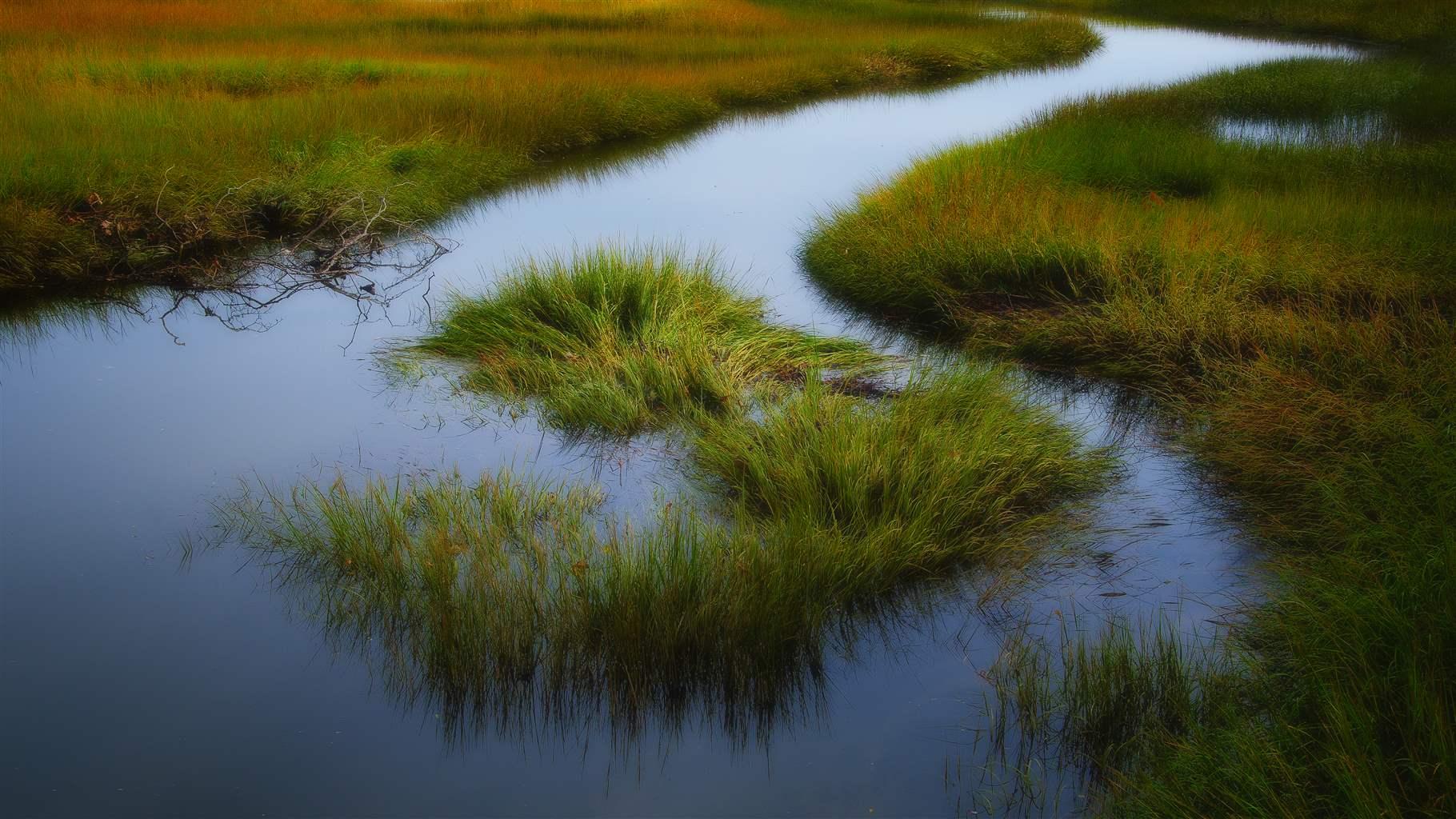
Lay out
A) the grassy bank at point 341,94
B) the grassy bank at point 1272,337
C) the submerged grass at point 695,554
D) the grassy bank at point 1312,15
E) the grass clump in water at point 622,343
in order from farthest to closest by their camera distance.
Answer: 1. the grassy bank at point 1312,15
2. the grassy bank at point 341,94
3. the grass clump in water at point 622,343
4. the submerged grass at point 695,554
5. the grassy bank at point 1272,337

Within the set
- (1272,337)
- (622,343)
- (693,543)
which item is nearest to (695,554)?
(693,543)

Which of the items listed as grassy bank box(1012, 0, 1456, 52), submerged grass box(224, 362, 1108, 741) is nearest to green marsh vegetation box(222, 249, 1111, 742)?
submerged grass box(224, 362, 1108, 741)

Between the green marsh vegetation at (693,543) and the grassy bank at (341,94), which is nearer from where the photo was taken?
the green marsh vegetation at (693,543)

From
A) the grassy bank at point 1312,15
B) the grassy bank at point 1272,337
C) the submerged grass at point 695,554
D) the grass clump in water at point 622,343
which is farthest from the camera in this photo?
the grassy bank at point 1312,15

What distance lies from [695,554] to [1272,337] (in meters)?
3.59

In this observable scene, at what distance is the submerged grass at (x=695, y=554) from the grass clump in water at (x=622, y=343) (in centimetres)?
55

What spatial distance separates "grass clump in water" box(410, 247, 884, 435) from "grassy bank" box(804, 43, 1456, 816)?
3.82ft

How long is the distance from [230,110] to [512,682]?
26.6 feet

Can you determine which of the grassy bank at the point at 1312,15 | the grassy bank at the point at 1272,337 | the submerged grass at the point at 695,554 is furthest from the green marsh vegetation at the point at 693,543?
A: the grassy bank at the point at 1312,15

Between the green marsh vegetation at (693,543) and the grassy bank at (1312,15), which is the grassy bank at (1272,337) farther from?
the grassy bank at (1312,15)

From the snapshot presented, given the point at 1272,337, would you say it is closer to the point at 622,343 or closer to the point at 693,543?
the point at 622,343

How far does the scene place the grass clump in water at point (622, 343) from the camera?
5391 millimetres

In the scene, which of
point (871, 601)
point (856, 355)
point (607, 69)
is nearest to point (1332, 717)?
point (871, 601)

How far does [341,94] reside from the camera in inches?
434
